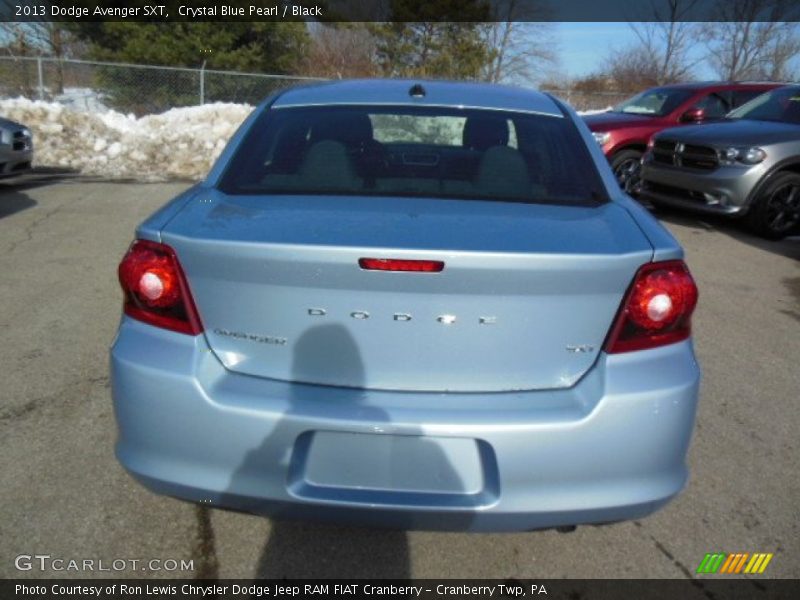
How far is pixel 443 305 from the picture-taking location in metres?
1.76

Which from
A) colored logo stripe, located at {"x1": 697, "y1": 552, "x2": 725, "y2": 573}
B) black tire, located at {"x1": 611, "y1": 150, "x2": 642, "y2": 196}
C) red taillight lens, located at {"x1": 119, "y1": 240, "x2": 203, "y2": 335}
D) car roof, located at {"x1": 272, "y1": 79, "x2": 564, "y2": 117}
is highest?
car roof, located at {"x1": 272, "y1": 79, "x2": 564, "y2": 117}

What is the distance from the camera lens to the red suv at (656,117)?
9477 mm

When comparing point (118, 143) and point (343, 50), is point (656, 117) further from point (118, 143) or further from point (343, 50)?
point (343, 50)

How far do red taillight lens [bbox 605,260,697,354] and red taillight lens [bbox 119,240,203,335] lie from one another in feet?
4.14

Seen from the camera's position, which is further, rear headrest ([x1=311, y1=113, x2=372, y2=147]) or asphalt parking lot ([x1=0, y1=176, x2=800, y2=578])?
rear headrest ([x1=311, y1=113, x2=372, y2=147])

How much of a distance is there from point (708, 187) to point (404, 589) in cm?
681

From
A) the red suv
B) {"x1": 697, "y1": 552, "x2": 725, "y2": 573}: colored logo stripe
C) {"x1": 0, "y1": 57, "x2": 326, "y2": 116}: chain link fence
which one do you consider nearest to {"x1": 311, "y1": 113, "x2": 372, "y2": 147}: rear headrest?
{"x1": 697, "y1": 552, "x2": 725, "y2": 573}: colored logo stripe

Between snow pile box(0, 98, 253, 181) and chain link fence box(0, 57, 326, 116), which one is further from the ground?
chain link fence box(0, 57, 326, 116)

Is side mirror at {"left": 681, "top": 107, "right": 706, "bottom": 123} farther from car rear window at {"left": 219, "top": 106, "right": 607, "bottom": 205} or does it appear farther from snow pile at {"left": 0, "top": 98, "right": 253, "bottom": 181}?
snow pile at {"left": 0, "top": 98, "right": 253, "bottom": 181}

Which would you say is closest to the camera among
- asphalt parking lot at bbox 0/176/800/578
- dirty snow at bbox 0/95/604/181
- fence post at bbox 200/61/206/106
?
asphalt parking lot at bbox 0/176/800/578

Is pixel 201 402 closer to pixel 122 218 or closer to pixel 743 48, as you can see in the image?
pixel 122 218

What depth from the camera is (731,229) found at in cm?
816

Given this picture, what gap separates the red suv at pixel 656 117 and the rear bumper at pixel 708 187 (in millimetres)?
1376

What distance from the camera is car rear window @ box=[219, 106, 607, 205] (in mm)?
2291
